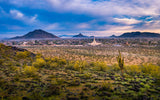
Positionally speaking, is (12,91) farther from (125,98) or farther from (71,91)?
(125,98)

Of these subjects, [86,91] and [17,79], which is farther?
[17,79]

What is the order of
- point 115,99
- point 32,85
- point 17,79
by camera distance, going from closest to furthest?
1. point 115,99
2. point 32,85
3. point 17,79

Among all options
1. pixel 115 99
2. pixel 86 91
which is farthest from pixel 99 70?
pixel 115 99

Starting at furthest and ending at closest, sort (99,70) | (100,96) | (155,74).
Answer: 1. (99,70)
2. (155,74)
3. (100,96)

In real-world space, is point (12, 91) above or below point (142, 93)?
above

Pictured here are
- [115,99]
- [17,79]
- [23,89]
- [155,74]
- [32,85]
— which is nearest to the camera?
[115,99]

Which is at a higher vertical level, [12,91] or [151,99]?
[12,91]

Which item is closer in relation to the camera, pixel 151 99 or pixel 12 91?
pixel 151 99

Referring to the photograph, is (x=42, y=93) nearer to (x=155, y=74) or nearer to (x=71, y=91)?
(x=71, y=91)

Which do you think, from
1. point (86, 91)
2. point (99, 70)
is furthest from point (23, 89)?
point (99, 70)
